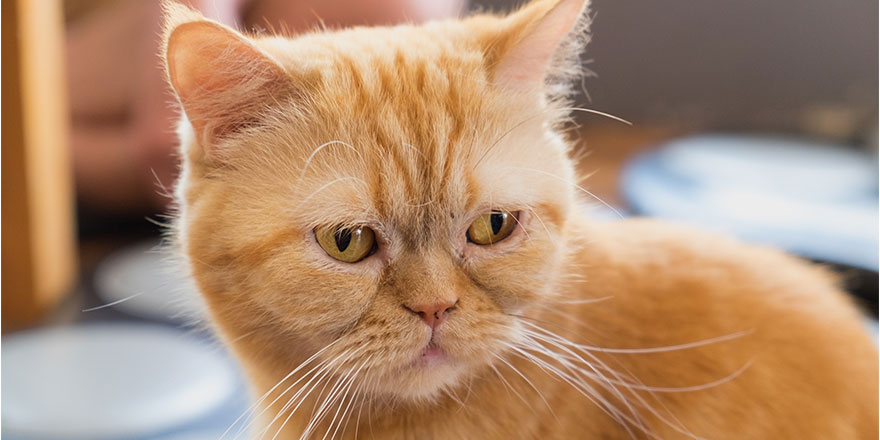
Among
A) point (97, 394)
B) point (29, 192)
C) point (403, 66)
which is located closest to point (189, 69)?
point (403, 66)

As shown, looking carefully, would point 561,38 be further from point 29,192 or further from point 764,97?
point 764,97

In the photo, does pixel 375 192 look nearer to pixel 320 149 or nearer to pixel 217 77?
pixel 320 149

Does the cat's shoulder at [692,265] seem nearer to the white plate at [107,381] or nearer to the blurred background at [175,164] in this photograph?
the blurred background at [175,164]

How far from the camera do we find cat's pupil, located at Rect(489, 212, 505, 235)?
0.83 meters

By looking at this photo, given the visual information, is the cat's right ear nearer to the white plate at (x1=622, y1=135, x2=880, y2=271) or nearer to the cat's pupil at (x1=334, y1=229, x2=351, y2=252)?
the cat's pupil at (x1=334, y1=229, x2=351, y2=252)

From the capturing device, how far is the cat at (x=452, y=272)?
0.78 m

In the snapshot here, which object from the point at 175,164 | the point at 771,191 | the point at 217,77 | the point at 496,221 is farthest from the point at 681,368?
the point at 771,191

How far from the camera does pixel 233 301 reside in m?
0.85

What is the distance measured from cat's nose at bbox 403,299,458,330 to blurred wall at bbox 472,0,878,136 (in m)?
2.34

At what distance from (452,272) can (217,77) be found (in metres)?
0.32

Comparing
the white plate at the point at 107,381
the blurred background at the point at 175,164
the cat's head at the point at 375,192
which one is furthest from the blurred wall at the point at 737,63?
the cat's head at the point at 375,192

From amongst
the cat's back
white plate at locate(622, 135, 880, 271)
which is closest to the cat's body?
the cat's back

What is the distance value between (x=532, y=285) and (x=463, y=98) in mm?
230

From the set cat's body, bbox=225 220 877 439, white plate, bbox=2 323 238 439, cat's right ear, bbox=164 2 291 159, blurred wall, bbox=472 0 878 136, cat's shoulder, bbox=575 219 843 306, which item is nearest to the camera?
cat's right ear, bbox=164 2 291 159
